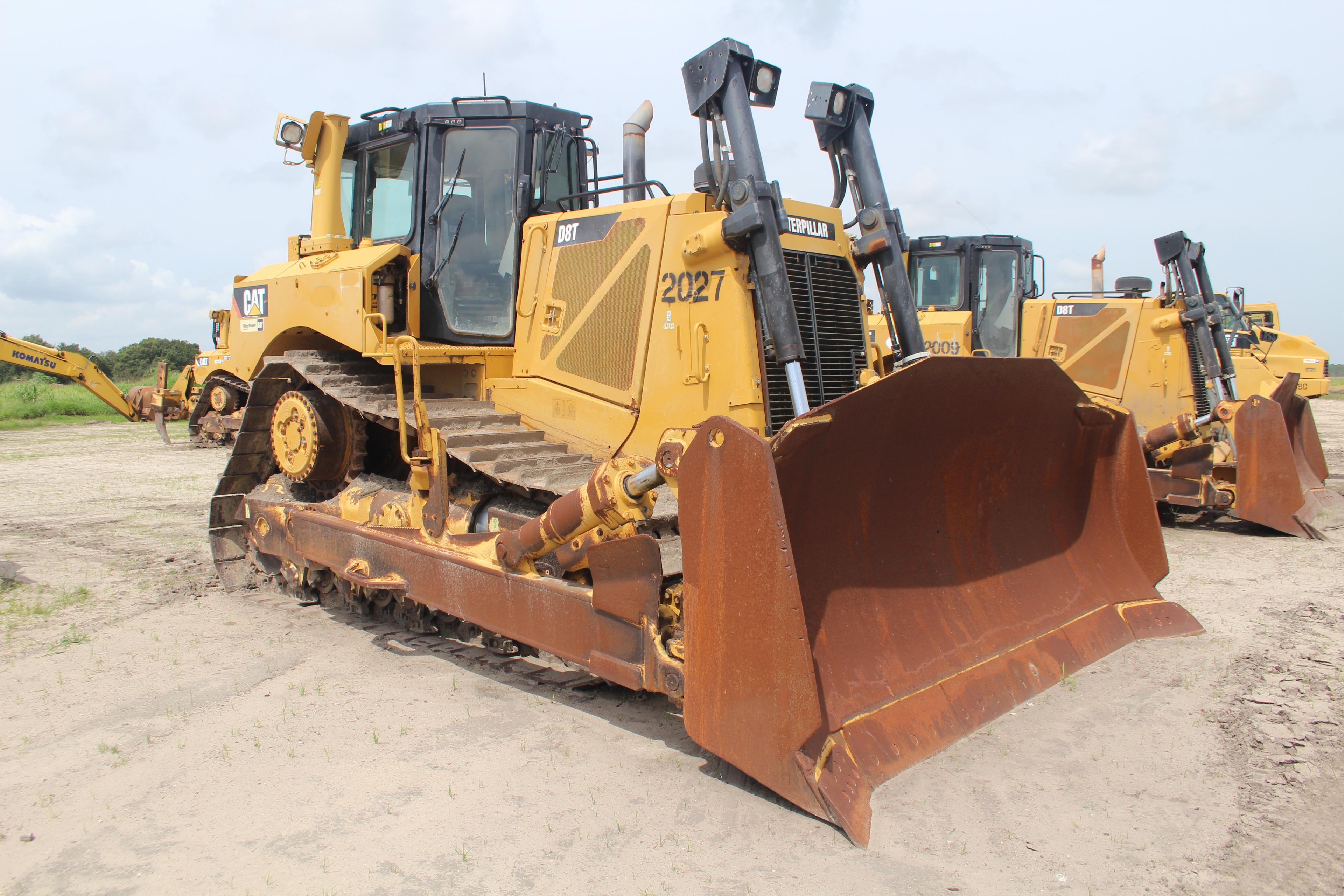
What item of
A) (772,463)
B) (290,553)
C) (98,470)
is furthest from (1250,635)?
(98,470)

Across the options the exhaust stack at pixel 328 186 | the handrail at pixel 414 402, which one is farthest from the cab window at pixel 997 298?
the handrail at pixel 414 402

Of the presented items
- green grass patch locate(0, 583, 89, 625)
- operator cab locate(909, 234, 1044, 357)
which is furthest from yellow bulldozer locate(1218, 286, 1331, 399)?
green grass patch locate(0, 583, 89, 625)

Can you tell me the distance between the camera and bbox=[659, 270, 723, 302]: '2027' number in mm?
4289

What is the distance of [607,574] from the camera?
3.58 metres

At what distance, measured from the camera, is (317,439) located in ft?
17.7

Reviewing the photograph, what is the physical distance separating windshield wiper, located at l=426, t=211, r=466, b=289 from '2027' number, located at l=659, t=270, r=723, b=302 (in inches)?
62.3

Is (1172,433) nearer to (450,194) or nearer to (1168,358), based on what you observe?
(1168,358)

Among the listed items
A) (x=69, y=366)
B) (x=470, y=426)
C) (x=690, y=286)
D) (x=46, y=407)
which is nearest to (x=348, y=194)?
(x=470, y=426)

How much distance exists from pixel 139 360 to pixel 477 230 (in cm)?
4648

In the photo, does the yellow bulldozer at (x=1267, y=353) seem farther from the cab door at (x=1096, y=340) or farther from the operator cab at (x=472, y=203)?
the operator cab at (x=472, y=203)

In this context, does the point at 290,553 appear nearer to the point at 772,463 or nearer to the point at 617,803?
the point at 617,803

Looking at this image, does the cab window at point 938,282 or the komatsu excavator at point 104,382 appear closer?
the cab window at point 938,282

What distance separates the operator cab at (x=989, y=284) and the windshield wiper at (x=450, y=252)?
725 centimetres

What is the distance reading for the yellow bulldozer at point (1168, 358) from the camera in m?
7.79
